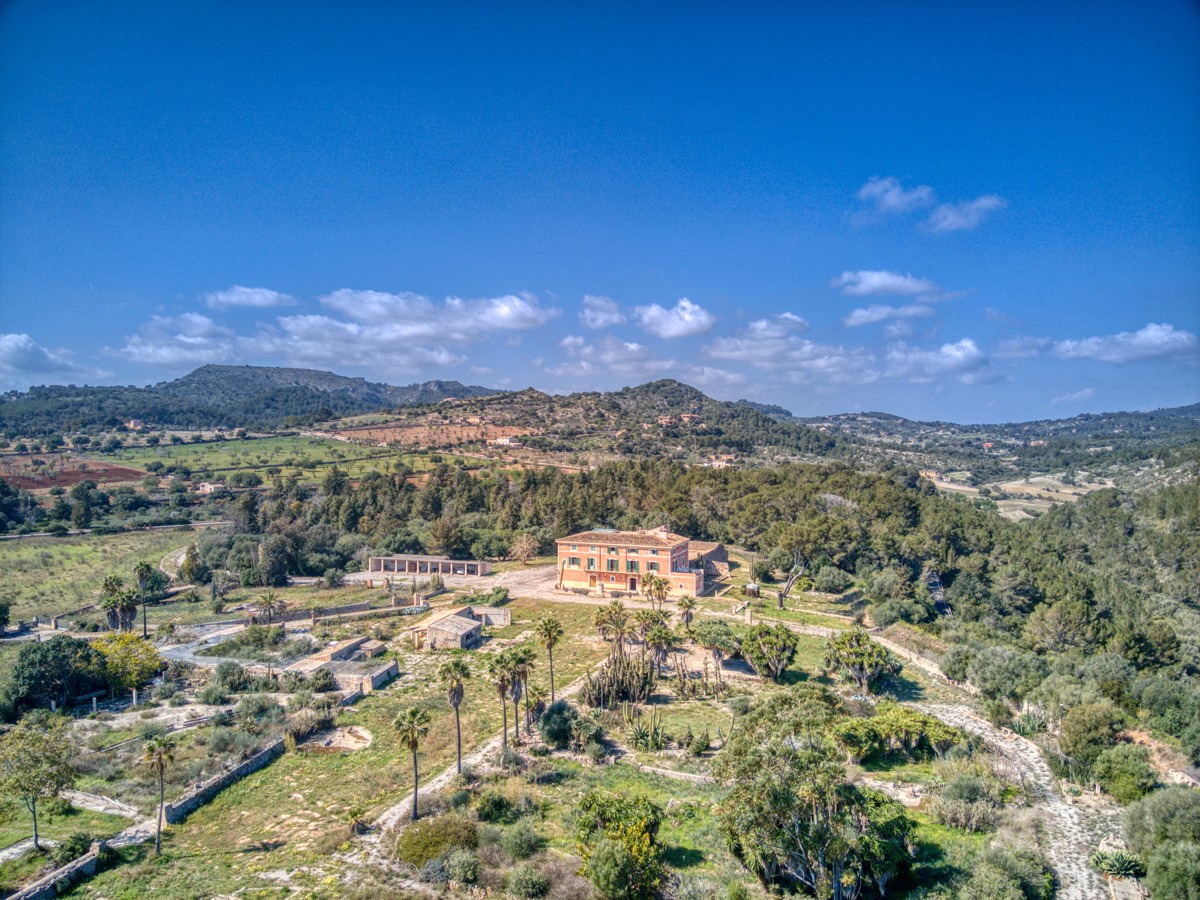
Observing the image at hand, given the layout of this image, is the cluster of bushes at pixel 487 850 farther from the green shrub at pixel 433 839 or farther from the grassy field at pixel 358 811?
the grassy field at pixel 358 811

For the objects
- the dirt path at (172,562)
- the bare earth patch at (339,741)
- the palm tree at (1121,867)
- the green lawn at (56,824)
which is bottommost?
the bare earth patch at (339,741)

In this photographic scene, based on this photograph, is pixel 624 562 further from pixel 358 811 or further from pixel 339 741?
pixel 358 811

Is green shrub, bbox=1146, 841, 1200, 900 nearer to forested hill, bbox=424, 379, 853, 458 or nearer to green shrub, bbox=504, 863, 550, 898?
green shrub, bbox=504, 863, 550, 898

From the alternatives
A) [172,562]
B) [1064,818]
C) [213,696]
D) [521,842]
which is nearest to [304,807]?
[521,842]

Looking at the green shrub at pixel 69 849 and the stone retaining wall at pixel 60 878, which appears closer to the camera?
the stone retaining wall at pixel 60 878

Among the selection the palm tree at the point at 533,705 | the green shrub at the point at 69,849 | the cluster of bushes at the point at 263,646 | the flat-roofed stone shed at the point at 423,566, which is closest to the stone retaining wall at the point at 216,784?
the green shrub at the point at 69,849

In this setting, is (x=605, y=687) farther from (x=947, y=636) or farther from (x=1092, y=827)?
(x=947, y=636)

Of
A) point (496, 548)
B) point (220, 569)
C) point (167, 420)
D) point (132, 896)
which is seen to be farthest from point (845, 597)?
point (167, 420)
